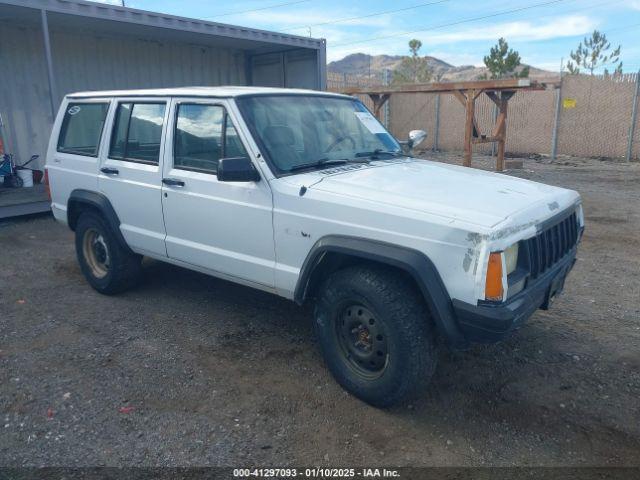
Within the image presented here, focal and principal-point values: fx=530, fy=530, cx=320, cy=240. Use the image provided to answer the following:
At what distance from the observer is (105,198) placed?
4.80 metres

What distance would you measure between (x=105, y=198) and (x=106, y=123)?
69 cm

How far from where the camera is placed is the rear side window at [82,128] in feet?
16.2

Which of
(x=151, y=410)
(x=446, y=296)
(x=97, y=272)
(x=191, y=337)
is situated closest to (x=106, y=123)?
(x=97, y=272)

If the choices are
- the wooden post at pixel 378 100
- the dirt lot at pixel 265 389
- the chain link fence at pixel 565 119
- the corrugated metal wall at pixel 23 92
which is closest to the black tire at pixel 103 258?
the dirt lot at pixel 265 389

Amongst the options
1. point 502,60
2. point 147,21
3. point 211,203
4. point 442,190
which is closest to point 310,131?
point 211,203

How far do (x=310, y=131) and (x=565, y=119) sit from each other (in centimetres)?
1537

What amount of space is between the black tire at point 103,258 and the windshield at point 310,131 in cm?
199

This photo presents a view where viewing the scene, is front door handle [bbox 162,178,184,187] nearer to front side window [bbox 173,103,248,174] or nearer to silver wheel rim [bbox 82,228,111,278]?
front side window [bbox 173,103,248,174]

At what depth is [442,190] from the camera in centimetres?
331

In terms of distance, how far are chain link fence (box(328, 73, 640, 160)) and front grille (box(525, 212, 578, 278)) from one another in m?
11.4

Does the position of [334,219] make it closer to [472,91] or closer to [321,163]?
[321,163]

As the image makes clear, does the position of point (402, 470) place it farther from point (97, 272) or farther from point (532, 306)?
point (97, 272)

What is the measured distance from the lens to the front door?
144 inches

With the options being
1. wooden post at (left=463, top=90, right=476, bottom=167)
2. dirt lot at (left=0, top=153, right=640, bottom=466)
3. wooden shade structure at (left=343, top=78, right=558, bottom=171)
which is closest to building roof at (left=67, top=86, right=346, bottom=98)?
dirt lot at (left=0, top=153, right=640, bottom=466)
